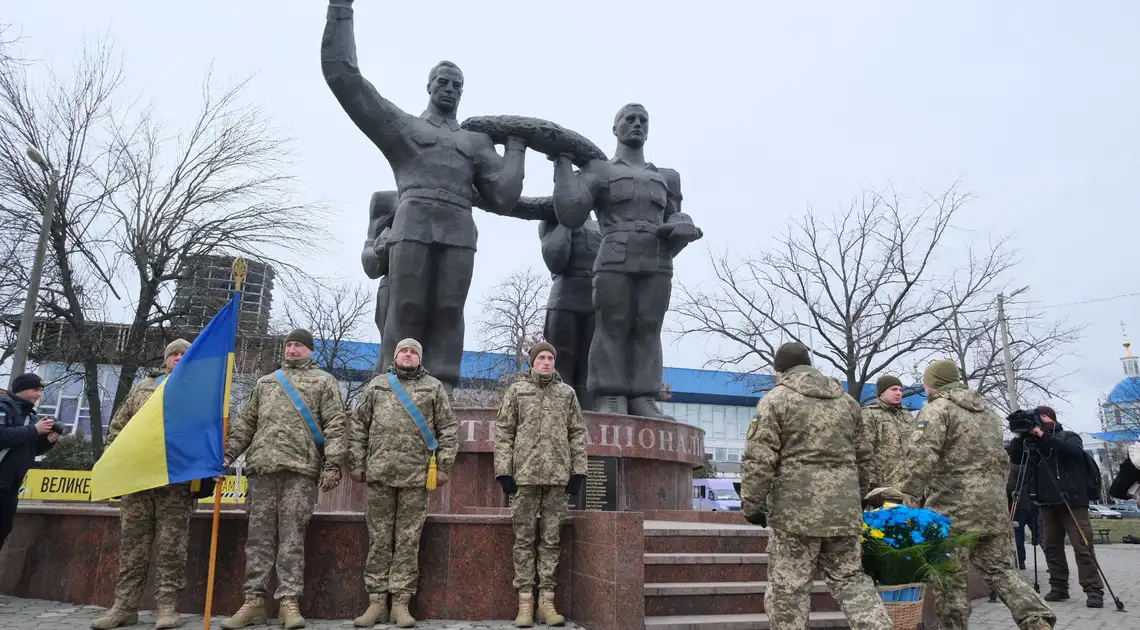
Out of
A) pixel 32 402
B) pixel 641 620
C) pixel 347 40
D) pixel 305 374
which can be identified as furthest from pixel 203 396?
pixel 347 40

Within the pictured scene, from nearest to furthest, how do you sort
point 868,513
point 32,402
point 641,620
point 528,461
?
point 868,513
point 641,620
point 528,461
point 32,402

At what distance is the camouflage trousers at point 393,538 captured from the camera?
5168 millimetres

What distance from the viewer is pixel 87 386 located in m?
18.0

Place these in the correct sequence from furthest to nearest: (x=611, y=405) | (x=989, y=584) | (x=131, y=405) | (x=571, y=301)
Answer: (x=571, y=301), (x=611, y=405), (x=131, y=405), (x=989, y=584)

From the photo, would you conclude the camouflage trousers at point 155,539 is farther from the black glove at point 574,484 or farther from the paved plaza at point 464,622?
the black glove at point 574,484

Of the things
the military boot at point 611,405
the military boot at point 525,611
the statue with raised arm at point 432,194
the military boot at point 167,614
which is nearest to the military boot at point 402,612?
the military boot at point 525,611

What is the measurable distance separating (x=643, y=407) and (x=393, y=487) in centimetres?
447

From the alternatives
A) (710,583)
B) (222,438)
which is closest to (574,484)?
(710,583)

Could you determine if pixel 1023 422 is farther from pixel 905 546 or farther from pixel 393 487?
pixel 393 487

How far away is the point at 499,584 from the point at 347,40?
208 inches

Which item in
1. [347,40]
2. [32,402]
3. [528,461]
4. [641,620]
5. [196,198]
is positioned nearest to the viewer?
[641,620]

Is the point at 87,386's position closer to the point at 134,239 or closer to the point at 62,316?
the point at 62,316

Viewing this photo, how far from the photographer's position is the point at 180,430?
5098 millimetres

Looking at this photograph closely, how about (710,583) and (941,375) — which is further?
(710,583)
